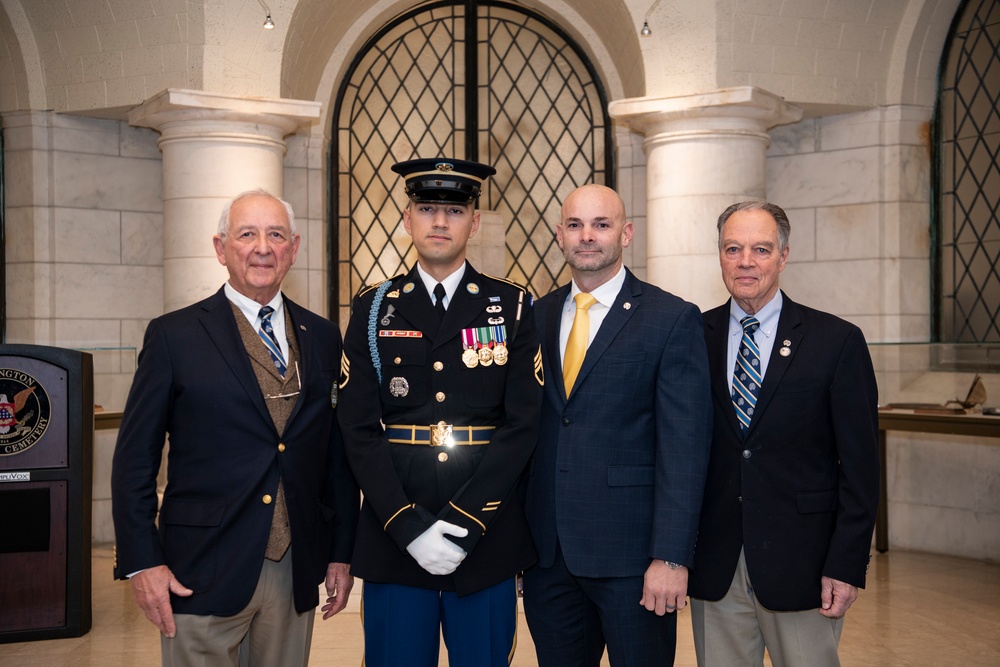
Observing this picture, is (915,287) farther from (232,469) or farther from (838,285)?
(232,469)

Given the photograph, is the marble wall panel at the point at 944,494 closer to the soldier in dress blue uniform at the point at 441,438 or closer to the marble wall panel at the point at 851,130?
the marble wall panel at the point at 851,130

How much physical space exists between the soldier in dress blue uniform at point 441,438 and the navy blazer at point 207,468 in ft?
0.60

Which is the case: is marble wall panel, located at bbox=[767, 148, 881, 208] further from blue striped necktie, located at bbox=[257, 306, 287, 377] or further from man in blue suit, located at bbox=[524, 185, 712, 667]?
blue striped necktie, located at bbox=[257, 306, 287, 377]

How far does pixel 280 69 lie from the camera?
6371 mm

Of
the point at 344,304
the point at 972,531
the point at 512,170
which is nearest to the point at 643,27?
the point at 512,170

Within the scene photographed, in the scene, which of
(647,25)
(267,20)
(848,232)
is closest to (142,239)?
(267,20)

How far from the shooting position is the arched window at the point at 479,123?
7.89 m

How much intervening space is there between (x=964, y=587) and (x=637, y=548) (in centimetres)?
381

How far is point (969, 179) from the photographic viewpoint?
23.0ft

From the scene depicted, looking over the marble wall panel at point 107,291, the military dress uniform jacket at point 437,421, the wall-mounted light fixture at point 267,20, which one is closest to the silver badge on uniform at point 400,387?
the military dress uniform jacket at point 437,421

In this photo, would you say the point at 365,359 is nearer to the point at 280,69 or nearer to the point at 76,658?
the point at 76,658

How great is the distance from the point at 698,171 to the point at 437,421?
404 cm

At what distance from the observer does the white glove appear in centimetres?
263

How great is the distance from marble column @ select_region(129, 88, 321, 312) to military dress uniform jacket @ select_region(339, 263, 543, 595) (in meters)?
3.62
